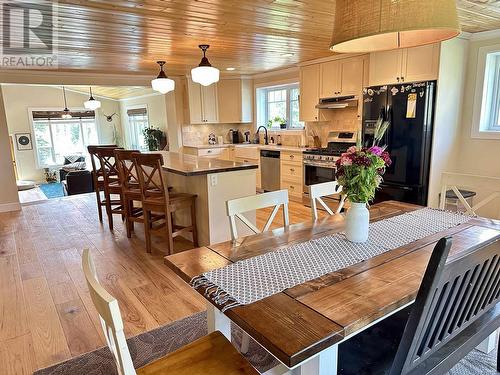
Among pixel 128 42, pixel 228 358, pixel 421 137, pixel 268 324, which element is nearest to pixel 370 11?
pixel 268 324

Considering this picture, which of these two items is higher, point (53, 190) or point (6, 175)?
point (6, 175)

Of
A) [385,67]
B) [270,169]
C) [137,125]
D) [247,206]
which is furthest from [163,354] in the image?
[137,125]

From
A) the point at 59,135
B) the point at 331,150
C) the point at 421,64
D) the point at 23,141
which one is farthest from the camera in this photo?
the point at 59,135

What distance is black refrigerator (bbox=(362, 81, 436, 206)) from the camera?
3.83 meters

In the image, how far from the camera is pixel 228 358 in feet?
4.34

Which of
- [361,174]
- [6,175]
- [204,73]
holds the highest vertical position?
[204,73]

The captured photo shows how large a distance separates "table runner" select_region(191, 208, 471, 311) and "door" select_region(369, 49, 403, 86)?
8.64 feet

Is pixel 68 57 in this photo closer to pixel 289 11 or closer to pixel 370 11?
pixel 289 11

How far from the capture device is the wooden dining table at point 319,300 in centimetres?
101

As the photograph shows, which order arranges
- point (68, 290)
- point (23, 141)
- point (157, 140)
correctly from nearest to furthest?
point (68, 290)
point (157, 140)
point (23, 141)

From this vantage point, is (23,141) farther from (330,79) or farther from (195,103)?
(330,79)

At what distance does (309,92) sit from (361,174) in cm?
425

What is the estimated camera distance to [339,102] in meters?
5.05

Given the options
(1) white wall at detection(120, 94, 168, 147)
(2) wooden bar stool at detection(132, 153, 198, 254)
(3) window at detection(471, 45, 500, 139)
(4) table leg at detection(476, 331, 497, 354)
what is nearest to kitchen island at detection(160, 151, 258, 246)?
(2) wooden bar stool at detection(132, 153, 198, 254)
